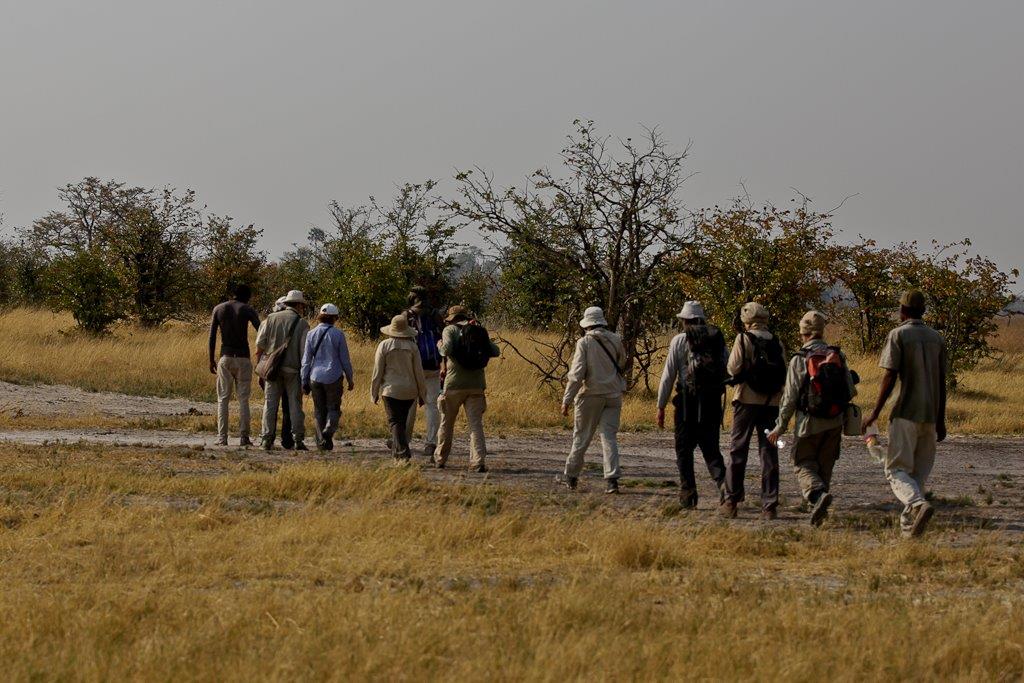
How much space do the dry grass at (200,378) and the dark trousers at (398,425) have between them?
10.9 ft

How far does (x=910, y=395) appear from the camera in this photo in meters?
9.73

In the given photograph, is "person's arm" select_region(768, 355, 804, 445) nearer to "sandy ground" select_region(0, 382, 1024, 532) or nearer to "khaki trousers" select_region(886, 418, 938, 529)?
"khaki trousers" select_region(886, 418, 938, 529)

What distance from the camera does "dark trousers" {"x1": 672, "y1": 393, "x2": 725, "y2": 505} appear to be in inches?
431

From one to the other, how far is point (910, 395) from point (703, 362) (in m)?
1.74

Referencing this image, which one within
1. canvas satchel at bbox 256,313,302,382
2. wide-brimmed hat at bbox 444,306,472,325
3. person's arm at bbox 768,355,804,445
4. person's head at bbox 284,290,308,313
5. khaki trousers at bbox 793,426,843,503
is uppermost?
person's head at bbox 284,290,308,313

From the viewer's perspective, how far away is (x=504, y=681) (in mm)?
5773

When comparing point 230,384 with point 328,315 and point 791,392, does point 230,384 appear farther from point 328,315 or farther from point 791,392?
point 791,392

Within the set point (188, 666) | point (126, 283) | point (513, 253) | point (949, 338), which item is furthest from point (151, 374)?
point (188, 666)

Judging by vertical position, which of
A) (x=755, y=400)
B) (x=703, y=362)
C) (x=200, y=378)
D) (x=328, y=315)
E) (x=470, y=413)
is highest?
(x=328, y=315)

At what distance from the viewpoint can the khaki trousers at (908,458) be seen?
9.72 m

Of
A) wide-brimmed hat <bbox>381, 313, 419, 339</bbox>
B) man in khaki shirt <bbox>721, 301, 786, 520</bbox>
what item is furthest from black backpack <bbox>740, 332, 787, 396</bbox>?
wide-brimmed hat <bbox>381, 313, 419, 339</bbox>

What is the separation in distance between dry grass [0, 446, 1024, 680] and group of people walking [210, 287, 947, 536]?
719mm

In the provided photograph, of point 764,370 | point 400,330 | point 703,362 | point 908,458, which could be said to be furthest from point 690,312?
point 400,330

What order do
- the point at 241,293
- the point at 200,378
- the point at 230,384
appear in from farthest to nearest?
1. the point at 200,378
2. the point at 230,384
3. the point at 241,293
